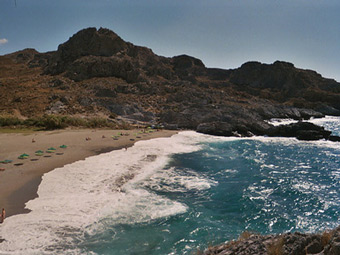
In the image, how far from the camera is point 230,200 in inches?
476

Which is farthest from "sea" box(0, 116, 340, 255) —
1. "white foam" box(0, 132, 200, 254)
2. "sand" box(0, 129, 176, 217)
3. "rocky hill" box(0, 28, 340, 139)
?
"rocky hill" box(0, 28, 340, 139)

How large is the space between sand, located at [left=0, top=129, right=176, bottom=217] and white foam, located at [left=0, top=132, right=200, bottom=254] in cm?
70

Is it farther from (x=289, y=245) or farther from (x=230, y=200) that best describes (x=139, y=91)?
(x=289, y=245)

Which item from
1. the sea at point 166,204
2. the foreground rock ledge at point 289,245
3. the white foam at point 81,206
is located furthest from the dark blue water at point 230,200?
the foreground rock ledge at point 289,245

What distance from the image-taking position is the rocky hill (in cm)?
4259

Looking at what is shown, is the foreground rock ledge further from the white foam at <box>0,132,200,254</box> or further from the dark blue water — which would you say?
the white foam at <box>0,132,200,254</box>

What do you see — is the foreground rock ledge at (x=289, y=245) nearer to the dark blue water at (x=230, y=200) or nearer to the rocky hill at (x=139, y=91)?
the dark blue water at (x=230, y=200)

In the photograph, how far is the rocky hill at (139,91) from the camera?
140 feet

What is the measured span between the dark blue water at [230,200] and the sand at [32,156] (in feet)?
18.4

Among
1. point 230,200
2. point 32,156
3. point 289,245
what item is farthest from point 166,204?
point 32,156

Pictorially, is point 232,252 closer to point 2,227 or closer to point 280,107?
point 2,227

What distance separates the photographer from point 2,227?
8.22 meters

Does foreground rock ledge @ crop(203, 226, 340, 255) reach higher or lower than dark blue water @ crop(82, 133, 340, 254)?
higher

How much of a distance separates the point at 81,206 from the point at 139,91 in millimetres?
53855
